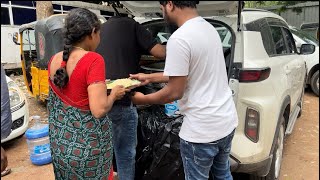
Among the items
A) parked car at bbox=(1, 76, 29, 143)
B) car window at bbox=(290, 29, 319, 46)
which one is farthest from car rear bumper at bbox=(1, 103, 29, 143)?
car window at bbox=(290, 29, 319, 46)

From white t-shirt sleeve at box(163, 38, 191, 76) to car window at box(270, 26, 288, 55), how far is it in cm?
183

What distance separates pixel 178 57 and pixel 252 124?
1110mm

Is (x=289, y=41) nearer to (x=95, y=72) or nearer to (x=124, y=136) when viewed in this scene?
(x=124, y=136)

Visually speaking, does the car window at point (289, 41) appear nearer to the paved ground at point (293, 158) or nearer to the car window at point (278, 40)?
the car window at point (278, 40)

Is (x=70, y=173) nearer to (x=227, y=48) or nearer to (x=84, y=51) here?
(x=84, y=51)

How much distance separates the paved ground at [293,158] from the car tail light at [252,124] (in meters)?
1.04

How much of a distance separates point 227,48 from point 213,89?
1168 mm

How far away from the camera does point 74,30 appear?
6.27 ft

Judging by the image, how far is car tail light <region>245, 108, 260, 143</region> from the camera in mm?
2578

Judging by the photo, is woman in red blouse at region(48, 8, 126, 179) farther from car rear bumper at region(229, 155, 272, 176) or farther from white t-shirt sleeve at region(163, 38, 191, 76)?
car rear bumper at region(229, 155, 272, 176)

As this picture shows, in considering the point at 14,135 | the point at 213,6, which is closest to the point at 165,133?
the point at 213,6

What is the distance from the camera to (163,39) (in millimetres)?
3523

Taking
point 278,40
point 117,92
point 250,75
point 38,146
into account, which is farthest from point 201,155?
point 38,146

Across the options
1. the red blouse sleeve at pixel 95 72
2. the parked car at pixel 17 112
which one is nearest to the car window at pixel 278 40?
the red blouse sleeve at pixel 95 72
